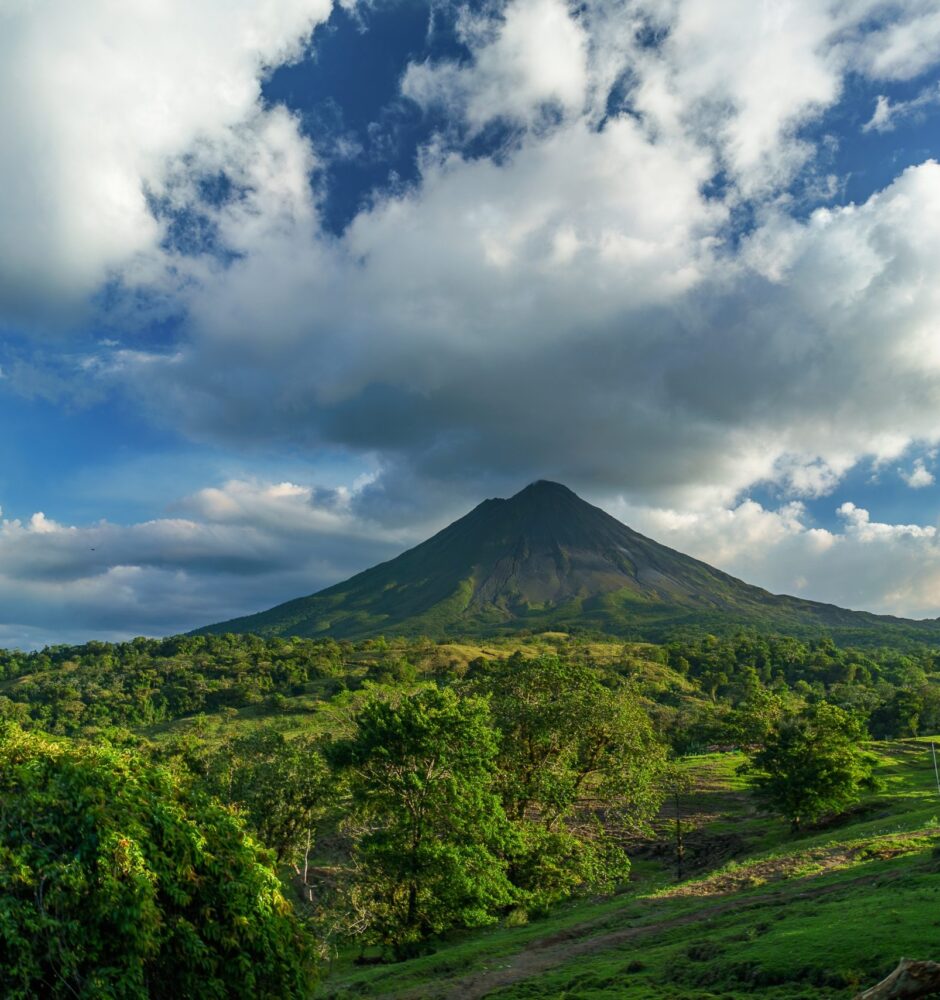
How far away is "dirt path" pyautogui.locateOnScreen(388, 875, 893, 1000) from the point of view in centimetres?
2173

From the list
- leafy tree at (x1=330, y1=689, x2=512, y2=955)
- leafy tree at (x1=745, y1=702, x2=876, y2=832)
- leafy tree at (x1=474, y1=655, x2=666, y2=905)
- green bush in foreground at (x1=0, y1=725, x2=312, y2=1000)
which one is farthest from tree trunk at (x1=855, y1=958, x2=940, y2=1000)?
leafy tree at (x1=745, y1=702, x2=876, y2=832)

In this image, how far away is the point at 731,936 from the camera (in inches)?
808

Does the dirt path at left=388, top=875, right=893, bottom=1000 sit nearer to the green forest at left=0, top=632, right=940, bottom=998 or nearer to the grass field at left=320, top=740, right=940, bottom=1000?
the grass field at left=320, top=740, right=940, bottom=1000

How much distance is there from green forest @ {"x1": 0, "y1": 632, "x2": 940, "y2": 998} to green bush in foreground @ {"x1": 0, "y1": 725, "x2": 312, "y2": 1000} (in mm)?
37

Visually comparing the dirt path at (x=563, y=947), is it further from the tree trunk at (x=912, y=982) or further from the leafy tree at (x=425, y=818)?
the tree trunk at (x=912, y=982)

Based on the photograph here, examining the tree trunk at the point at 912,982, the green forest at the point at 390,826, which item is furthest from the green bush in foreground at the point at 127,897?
the tree trunk at the point at 912,982

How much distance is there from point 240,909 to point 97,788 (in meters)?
3.22

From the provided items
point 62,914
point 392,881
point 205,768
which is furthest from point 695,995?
point 205,768

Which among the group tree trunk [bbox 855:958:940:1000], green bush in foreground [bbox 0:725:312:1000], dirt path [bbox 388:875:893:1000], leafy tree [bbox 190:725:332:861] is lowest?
dirt path [bbox 388:875:893:1000]

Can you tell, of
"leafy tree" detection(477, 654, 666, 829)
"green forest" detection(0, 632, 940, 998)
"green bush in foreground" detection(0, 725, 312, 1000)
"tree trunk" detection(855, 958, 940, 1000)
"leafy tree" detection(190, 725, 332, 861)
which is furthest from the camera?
"leafy tree" detection(190, 725, 332, 861)

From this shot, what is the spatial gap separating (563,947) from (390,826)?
28.8ft

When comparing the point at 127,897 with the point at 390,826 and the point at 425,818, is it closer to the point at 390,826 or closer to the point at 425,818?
the point at 425,818

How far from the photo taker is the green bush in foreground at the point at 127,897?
31.5 ft

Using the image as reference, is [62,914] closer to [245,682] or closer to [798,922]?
[798,922]
